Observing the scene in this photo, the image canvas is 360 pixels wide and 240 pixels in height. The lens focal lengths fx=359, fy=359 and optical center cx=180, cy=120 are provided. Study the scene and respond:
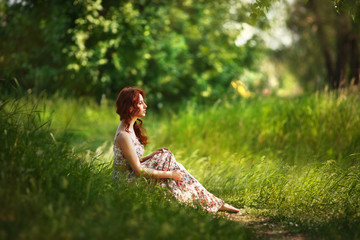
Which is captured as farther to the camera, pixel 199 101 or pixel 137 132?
pixel 199 101

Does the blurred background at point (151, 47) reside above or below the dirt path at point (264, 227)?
above

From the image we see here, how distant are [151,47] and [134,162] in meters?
6.34

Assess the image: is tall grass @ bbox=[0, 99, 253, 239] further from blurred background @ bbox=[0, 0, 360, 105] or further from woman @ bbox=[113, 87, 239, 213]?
blurred background @ bbox=[0, 0, 360, 105]

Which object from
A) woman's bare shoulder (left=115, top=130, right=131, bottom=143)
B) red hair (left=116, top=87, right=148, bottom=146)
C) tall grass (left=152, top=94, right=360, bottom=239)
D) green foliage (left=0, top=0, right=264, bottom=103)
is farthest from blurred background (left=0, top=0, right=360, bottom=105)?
woman's bare shoulder (left=115, top=130, right=131, bottom=143)

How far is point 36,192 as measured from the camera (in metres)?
2.68

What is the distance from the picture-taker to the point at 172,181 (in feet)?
12.4

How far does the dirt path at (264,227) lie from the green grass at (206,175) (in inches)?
4.5

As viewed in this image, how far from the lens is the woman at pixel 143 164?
3654mm

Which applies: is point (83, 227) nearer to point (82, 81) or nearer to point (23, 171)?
point (23, 171)

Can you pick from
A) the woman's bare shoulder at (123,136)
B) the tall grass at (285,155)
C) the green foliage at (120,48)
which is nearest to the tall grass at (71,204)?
the woman's bare shoulder at (123,136)

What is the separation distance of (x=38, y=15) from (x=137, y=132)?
6.09m

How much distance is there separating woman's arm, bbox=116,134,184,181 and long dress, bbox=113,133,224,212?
0.08m

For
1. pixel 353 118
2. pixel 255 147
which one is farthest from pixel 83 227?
pixel 353 118

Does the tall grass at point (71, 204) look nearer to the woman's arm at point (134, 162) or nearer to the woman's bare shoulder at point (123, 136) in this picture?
the woman's arm at point (134, 162)
